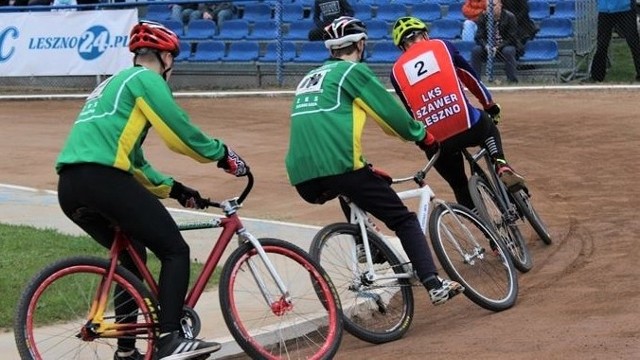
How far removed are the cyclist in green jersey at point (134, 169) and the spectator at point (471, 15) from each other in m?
13.1

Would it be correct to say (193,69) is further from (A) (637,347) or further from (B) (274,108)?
(A) (637,347)

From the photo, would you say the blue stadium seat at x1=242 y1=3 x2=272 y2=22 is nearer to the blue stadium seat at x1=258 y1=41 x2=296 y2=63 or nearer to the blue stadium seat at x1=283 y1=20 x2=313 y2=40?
the blue stadium seat at x1=283 y1=20 x2=313 y2=40

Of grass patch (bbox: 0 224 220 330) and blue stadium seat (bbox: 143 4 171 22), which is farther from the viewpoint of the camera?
blue stadium seat (bbox: 143 4 171 22)

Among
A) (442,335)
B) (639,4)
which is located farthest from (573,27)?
(442,335)

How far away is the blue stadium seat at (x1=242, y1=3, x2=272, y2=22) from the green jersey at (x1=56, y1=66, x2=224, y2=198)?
15.5 metres

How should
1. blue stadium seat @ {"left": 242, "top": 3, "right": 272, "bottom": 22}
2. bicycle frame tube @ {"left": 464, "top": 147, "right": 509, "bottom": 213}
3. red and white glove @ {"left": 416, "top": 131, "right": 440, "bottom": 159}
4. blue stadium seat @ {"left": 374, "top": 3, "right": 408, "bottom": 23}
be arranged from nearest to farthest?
red and white glove @ {"left": 416, "top": 131, "right": 440, "bottom": 159}
bicycle frame tube @ {"left": 464, "top": 147, "right": 509, "bottom": 213}
blue stadium seat @ {"left": 374, "top": 3, "right": 408, "bottom": 23}
blue stadium seat @ {"left": 242, "top": 3, "right": 272, "bottom": 22}

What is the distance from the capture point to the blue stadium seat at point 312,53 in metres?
20.3

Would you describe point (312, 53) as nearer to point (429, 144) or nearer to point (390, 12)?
point (390, 12)

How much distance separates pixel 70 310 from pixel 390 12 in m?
14.9

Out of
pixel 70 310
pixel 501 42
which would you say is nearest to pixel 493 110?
pixel 70 310

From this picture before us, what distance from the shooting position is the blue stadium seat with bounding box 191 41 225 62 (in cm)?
2138

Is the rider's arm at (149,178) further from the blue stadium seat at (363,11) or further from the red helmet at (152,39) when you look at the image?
the blue stadium seat at (363,11)

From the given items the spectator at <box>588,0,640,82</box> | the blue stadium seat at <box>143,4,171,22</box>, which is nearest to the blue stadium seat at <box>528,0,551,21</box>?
the spectator at <box>588,0,640,82</box>

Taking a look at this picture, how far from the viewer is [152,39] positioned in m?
6.27
